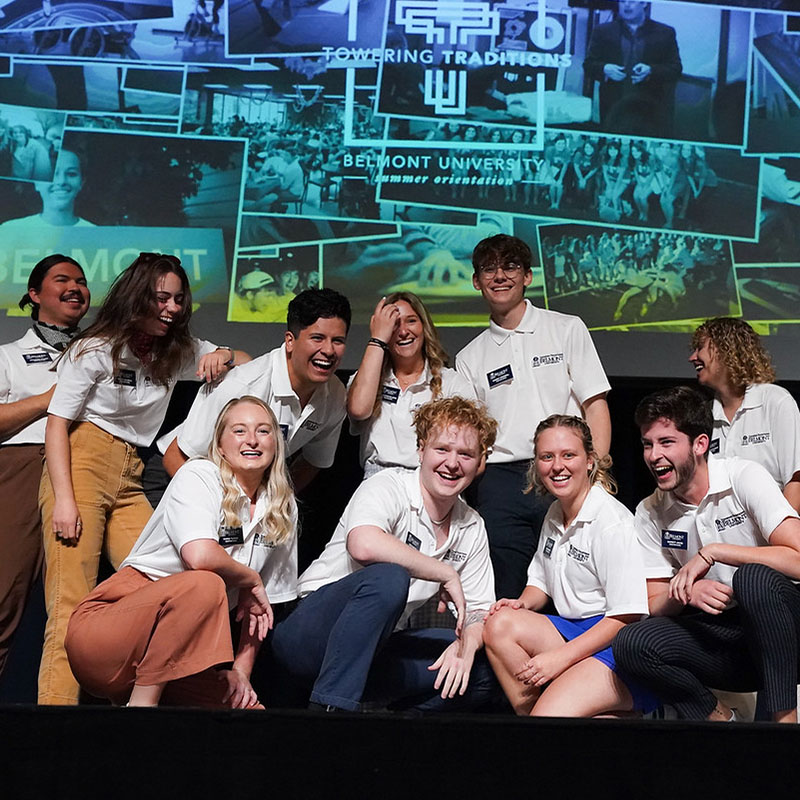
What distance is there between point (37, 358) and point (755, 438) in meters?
2.28

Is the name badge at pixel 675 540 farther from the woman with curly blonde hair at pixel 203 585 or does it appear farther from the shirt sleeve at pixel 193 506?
the shirt sleeve at pixel 193 506

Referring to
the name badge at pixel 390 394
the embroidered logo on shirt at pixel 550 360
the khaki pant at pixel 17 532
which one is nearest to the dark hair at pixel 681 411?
the embroidered logo on shirt at pixel 550 360

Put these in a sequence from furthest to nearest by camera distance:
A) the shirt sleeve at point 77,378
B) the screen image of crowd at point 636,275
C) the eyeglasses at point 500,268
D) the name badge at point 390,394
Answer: the screen image of crowd at point 636,275
the eyeglasses at point 500,268
the name badge at point 390,394
the shirt sleeve at point 77,378

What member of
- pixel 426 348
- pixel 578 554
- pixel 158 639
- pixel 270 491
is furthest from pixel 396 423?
pixel 158 639

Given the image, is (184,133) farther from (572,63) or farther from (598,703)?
(598,703)

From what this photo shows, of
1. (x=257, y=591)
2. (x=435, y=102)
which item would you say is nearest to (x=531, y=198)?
(x=435, y=102)

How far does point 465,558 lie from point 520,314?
0.95 meters

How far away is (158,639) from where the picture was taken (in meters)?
2.33

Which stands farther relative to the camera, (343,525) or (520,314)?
(520,314)

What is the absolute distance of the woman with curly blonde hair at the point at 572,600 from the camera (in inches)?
97.0

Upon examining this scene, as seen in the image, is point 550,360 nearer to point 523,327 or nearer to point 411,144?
point 523,327

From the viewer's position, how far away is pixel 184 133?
3902mm

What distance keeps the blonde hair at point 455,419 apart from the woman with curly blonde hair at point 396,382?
332 mm

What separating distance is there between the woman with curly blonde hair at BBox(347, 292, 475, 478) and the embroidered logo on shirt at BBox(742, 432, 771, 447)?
845mm
